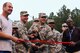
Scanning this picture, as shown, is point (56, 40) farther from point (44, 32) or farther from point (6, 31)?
point (6, 31)

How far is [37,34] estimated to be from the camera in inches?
465

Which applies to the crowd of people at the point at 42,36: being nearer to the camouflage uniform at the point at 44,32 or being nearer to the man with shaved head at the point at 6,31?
the camouflage uniform at the point at 44,32

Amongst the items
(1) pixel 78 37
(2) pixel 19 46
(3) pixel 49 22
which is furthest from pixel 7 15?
(3) pixel 49 22

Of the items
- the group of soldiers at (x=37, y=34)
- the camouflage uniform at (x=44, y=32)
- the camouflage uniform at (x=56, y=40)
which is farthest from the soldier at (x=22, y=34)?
the camouflage uniform at (x=56, y=40)

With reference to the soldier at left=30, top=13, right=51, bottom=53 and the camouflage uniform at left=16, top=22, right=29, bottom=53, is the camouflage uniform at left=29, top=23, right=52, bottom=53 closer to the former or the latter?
the soldier at left=30, top=13, right=51, bottom=53

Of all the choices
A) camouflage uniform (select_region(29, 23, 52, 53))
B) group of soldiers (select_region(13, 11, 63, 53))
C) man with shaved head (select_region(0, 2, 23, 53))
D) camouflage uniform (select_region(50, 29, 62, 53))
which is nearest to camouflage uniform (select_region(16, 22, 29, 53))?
group of soldiers (select_region(13, 11, 63, 53))

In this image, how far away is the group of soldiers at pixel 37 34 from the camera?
11.0 m

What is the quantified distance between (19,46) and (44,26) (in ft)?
5.00

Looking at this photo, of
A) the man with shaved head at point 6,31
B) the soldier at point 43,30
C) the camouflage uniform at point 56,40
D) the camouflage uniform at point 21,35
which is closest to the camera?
the man with shaved head at point 6,31

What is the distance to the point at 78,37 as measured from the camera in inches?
441

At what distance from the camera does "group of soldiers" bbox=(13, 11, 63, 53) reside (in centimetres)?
1098

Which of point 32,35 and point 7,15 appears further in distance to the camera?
point 32,35

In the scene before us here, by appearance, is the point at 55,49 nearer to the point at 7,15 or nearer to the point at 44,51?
the point at 44,51

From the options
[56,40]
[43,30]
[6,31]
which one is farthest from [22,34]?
[6,31]
